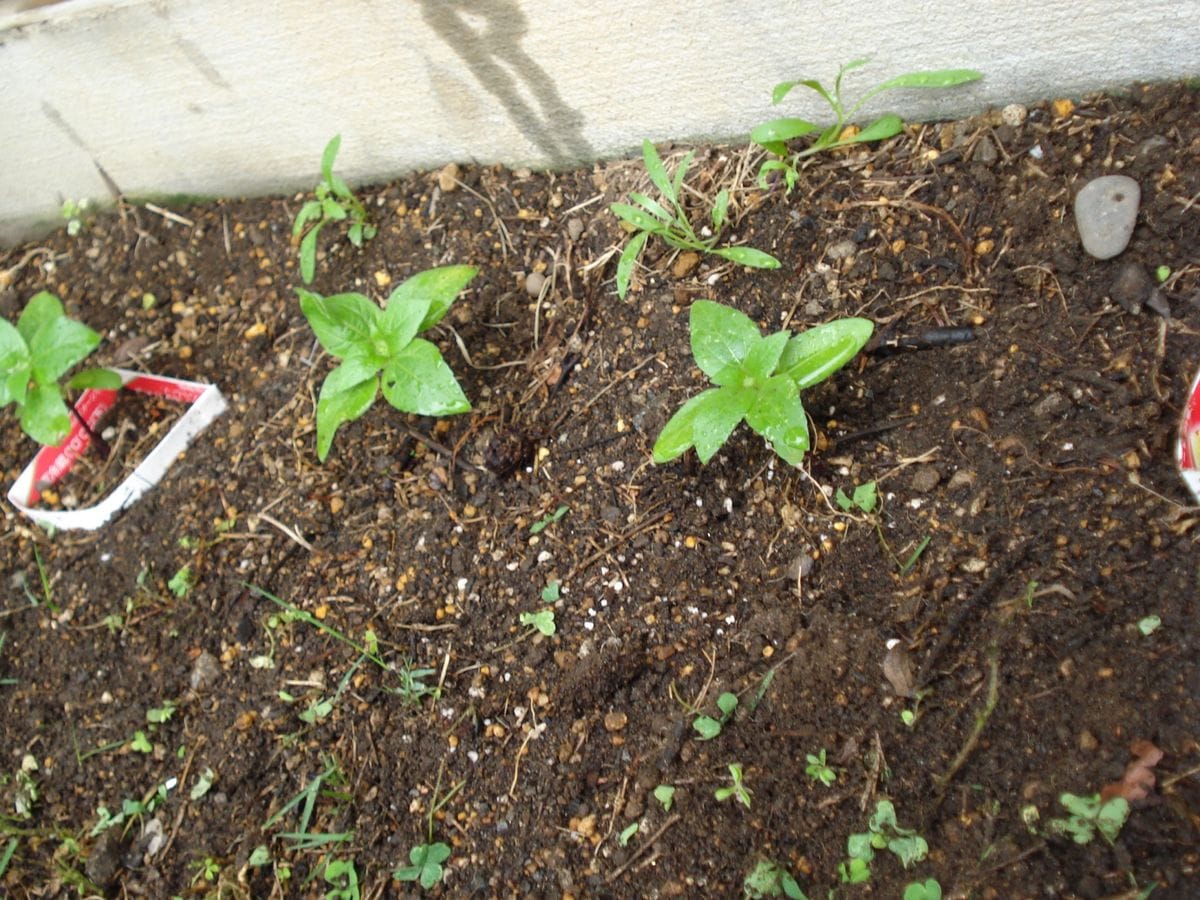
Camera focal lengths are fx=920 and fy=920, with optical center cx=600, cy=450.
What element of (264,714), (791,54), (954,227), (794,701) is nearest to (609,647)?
(794,701)

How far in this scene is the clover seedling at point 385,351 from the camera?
5.55 ft

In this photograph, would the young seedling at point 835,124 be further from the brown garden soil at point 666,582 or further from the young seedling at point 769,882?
the young seedling at point 769,882

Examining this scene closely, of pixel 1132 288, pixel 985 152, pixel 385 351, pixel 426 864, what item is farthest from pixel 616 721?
pixel 985 152

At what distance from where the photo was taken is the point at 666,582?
63.9 inches

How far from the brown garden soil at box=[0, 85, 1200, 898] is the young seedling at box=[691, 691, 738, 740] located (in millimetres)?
19

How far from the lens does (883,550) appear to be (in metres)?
1.55

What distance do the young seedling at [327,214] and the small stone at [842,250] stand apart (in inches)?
41.7

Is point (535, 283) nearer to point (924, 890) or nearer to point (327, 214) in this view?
point (327, 214)

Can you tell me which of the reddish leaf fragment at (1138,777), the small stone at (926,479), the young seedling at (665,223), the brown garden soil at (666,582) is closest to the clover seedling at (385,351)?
the brown garden soil at (666,582)

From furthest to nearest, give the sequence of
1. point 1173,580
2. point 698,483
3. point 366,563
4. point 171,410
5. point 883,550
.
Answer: point 171,410, point 366,563, point 698,483, point 883,550, point 1173,580

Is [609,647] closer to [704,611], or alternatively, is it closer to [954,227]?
[704,611]

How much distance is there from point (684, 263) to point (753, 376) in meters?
0.41

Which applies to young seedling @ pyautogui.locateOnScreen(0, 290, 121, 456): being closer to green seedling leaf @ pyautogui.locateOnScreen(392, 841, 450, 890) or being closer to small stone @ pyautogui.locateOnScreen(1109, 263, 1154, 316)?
green seedling leaf @ pyautogui.locateOnScreen(392, 841, 450, 890)

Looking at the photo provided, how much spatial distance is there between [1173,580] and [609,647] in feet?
2.88
